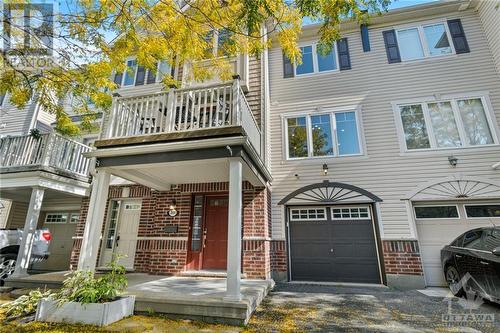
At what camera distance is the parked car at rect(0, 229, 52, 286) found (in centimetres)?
677

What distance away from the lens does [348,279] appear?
271 inches

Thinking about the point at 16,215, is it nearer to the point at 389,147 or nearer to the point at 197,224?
the point at 197,224

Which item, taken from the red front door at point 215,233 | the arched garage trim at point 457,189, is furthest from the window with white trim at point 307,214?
the arched garage trim at point 457,189

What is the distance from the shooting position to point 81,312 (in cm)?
381

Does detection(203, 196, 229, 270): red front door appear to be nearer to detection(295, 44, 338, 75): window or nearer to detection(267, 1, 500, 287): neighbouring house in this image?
detection(267, 1, 500, 287): neighbouring house

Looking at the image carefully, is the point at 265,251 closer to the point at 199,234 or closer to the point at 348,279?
the point at 199,234

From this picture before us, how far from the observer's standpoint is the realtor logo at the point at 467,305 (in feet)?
12.9

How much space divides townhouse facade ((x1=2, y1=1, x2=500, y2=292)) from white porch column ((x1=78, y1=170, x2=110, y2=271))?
0.20 feet

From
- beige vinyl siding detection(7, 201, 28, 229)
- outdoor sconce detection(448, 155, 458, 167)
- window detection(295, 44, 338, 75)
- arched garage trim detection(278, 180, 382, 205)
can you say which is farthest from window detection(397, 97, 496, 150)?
beige vinyl siding detection(7, 201, 28, 229)

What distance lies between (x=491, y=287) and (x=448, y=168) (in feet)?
11.9

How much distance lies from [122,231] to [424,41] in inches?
456

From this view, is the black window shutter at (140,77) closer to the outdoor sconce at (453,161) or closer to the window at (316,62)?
the window at (316,62)

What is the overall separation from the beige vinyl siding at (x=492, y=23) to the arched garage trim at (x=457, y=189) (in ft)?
11.4

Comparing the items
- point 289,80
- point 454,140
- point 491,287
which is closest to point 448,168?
point 454,140
